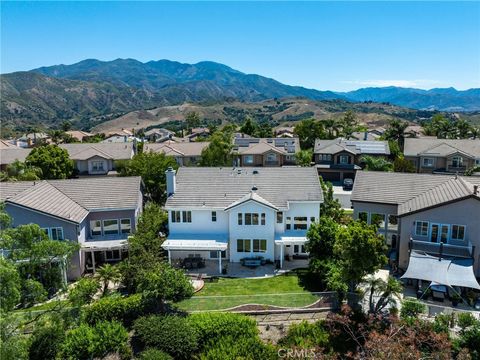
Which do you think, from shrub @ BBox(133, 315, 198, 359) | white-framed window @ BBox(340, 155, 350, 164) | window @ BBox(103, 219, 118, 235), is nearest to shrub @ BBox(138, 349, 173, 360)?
shrub @ BBox(133, 315, 198, 359)

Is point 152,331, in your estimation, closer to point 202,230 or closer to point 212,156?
point 202,230

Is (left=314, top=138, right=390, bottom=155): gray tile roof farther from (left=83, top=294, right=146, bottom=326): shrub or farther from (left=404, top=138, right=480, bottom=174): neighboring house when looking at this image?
(left=83, top=294, right=146, bottom=326): shrub

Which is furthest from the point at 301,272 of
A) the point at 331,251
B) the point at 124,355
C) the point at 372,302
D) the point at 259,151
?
the point at 259,151

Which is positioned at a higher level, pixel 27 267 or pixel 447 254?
pixel 27 267

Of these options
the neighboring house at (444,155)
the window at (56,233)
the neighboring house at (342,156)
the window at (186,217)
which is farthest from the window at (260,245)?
the neighboring house at (444,155)

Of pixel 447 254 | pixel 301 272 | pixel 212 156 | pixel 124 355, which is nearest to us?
pixel 124 355

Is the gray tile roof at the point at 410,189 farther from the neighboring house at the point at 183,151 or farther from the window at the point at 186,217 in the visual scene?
the neighboring house at the point at 183,151

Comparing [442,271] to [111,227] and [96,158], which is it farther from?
[96,158]
